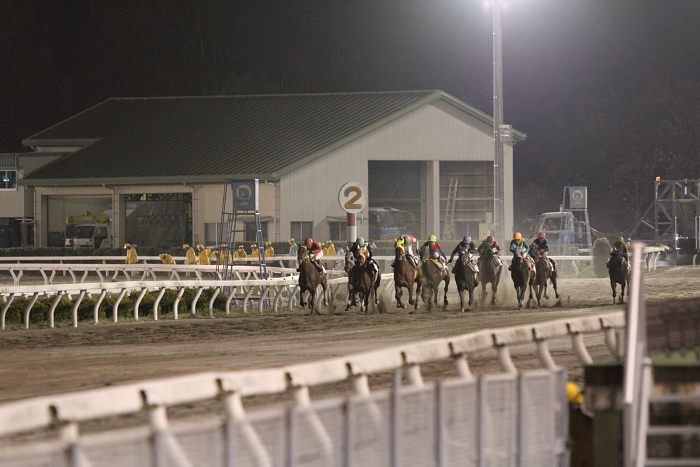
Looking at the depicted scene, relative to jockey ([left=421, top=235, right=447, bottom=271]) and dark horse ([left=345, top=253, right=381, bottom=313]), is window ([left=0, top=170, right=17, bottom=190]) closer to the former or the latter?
jockey ([left=421, top=235, right=447, bottom=271])

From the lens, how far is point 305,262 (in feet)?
64.4

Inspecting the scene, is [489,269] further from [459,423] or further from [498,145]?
[459,423]

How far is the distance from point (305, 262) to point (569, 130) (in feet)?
177

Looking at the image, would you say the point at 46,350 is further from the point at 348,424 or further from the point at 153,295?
the point at 348,424

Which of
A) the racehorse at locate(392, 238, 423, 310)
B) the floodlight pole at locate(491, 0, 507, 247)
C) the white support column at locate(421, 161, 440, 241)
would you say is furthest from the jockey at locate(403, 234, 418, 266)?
the white support column at locate(421, 161, 440, 241)

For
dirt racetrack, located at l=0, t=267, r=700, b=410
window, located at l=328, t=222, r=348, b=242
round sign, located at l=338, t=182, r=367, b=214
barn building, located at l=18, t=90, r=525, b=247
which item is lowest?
dirt racetrack, located at l=0, t=267, r=700, b=410

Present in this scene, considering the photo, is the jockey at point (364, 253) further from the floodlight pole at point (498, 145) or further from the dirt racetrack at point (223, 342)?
the floodlight pole at point (498, 145)

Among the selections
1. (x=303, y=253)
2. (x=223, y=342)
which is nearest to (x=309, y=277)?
(x=303, y=253)

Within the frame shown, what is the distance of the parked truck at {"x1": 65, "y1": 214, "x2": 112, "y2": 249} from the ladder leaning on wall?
12771mm

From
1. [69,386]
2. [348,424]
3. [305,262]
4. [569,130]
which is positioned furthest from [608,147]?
[348,424]

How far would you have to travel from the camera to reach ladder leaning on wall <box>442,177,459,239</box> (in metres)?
43.3

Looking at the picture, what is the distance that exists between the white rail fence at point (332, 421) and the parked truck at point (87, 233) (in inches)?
1466

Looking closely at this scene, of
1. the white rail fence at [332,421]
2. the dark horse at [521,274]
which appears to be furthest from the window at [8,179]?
the white rail fence at [332,421]

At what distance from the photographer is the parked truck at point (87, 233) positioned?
4200cm
